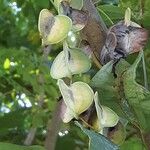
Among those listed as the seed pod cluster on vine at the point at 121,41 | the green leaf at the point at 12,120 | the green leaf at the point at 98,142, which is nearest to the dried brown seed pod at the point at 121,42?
the seed pod cluster on vine at the point at 121,41

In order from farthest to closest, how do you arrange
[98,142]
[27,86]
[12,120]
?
1. [27,86]
2. [12,120]
3. [98,142]

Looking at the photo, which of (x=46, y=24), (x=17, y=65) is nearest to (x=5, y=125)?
(x=17, y=65)

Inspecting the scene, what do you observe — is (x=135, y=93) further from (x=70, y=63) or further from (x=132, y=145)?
(x=132, y=145)

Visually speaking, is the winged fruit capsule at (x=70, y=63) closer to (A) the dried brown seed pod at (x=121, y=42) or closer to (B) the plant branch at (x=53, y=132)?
(A) the dried brown seed pod at (x=121, y=42)

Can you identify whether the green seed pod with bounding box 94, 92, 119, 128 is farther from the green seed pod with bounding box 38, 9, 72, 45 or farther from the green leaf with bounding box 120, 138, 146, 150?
the green leaf with bounding box 120, 138, 146, 150

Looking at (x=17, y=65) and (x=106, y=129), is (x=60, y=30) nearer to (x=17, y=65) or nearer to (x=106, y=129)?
(x=106, y=129)

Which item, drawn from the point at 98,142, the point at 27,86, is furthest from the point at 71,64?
the point at 27,86

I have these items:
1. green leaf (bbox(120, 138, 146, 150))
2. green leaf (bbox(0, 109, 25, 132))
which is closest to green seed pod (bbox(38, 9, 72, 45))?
green leaf (bbox(120, 138, 146, 150))
